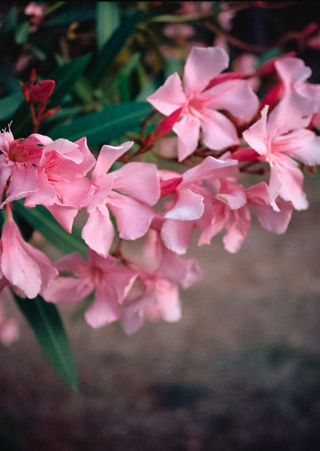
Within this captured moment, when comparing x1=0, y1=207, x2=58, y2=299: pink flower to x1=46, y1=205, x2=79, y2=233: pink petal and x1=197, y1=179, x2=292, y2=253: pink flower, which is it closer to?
x1=46, y1=205, x2=79, y2=233: pink petal

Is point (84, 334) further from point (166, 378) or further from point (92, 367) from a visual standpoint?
point (166, 378)

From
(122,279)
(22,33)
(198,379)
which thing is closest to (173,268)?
(122,279)

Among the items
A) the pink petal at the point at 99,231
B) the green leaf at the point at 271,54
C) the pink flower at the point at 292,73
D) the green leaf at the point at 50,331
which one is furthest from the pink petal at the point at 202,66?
the green leaf at the point at 271,54

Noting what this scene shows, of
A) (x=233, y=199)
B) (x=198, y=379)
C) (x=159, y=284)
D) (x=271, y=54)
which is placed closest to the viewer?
(x=233, y=199)

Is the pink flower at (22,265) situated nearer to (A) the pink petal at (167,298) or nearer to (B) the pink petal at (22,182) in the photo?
(B) the pink petal at (22,182)

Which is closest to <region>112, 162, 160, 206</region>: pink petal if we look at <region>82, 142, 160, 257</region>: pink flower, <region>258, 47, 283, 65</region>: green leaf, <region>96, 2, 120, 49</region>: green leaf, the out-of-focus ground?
<region>82, 142, 160, 257</region>: pink flower

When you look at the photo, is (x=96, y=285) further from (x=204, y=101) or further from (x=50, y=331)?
(x=204, y=101)
